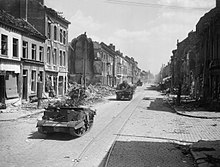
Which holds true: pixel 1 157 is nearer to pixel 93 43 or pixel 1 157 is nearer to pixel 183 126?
pixel 183 126

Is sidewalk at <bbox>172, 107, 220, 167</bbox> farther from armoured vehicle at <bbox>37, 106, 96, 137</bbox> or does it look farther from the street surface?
armoured vehicle at <bbox>37, 106, 96, 137</bbox>

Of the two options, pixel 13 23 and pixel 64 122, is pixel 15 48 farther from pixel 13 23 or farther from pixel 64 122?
pixel 64 122

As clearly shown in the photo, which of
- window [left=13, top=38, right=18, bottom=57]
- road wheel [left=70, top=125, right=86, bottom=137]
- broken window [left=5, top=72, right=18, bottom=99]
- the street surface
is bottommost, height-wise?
the street surface

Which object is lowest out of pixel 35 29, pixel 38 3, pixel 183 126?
pixel 183 126

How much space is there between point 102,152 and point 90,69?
43510mm

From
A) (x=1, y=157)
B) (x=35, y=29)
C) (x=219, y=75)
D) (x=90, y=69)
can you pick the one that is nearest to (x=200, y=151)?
(x=1, y=157)

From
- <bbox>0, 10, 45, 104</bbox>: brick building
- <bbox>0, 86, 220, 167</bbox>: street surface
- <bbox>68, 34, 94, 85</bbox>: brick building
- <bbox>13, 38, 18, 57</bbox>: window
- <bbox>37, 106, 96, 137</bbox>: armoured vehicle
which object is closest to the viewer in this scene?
<bbox>0, 86, 220, 167</bbox>: street surface

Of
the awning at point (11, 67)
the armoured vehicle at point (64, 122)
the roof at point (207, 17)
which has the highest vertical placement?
the roof at point (207, 17)

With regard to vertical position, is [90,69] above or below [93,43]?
below

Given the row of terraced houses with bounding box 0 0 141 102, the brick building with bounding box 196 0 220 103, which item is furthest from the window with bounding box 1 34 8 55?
the brick building with bounding box 196 0 220 103

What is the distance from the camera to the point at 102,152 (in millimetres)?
8922

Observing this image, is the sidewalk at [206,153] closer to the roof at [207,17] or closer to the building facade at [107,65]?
the roof at [207,17]

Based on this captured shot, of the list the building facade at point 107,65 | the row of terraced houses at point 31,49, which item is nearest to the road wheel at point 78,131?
the row of terraced houses at point 31,49

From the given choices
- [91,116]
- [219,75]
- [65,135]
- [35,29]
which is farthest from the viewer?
[35,29]
